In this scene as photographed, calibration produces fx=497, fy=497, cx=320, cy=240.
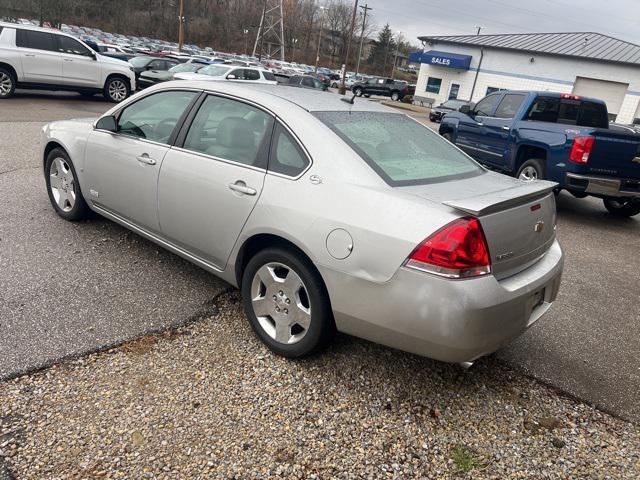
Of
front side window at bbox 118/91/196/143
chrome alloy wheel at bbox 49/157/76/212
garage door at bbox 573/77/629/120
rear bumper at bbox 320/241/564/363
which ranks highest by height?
garage door at bbox 573/77/629/120

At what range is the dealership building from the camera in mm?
32125

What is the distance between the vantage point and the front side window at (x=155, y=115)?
12.3 ft

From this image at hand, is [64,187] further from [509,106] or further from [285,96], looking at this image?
[509,106]

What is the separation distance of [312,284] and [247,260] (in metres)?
0.65

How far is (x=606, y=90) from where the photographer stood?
107ft

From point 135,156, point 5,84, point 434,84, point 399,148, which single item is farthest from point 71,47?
point 434,84

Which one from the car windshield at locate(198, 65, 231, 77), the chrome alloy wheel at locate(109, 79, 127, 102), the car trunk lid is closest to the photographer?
the car trunk lid

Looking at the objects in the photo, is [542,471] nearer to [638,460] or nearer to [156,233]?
[638,460]

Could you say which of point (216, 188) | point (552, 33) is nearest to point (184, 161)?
point (216, 188)

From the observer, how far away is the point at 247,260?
3.21 metres

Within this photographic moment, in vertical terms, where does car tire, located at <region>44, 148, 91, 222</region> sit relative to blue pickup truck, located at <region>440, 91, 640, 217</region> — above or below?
below

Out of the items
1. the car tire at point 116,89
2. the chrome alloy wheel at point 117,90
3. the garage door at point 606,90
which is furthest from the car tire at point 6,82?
the garage door at point 606,90

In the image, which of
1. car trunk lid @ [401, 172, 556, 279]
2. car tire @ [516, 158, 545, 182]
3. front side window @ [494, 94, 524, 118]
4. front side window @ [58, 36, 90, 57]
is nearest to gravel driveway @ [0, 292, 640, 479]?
car trunk lid @ [401, 172, 556, 279]

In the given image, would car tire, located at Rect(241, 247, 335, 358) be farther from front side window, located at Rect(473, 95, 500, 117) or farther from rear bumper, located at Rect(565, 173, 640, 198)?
front side window, located at Rect(473, 95, 500, 117)
